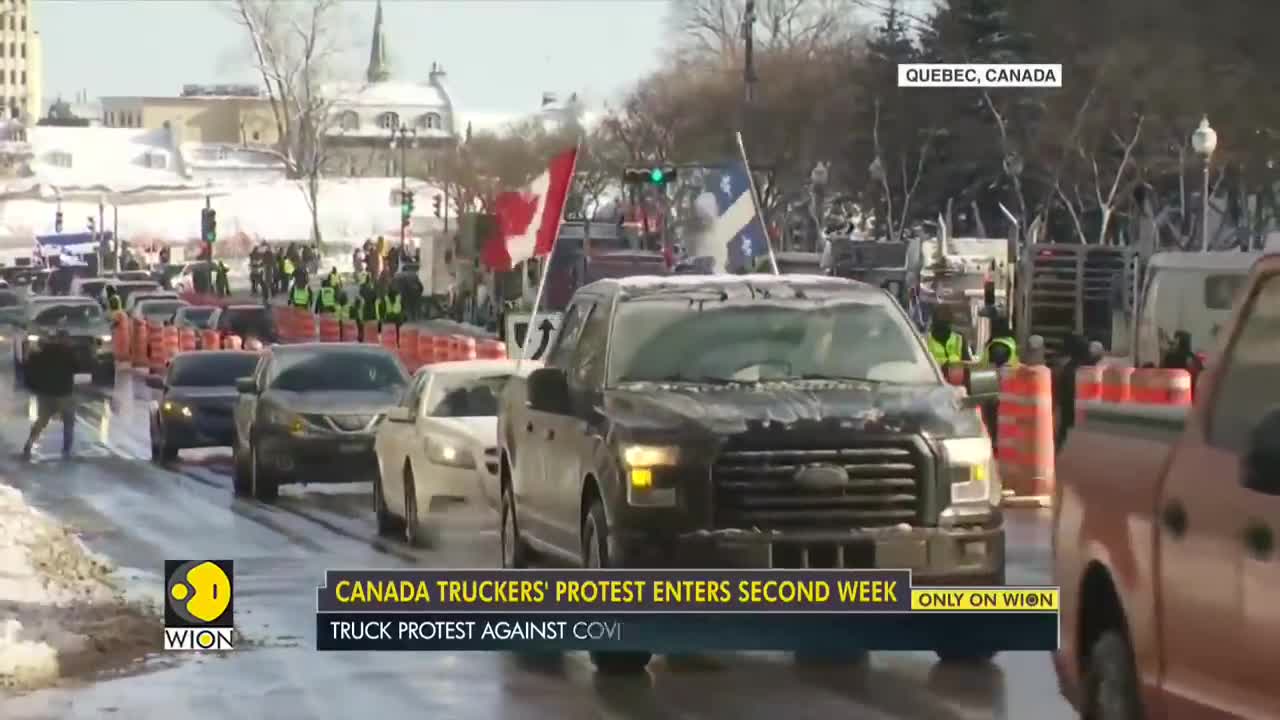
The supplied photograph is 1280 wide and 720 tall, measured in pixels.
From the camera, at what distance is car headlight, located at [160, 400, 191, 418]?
33.0 metres

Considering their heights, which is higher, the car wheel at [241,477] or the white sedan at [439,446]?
the white sedan at [439,446]

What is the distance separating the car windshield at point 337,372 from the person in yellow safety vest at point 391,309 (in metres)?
24.7

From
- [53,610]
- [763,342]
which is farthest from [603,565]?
[53,610]

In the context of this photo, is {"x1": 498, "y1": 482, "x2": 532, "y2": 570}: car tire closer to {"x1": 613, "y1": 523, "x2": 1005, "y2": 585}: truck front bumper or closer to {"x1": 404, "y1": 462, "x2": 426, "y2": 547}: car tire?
{"x1": 613, "y1": 523, "x2": 1005, "y2": 585}: truck front bumper

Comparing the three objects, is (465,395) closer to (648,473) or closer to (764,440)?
(648,473)

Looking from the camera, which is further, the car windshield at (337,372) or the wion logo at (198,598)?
the car windshield at (337,372)

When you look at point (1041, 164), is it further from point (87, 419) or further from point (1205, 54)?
point (87, 419)

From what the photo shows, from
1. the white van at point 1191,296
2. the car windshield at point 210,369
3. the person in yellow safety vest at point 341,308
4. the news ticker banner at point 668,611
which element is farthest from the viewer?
the person in yellow safety vest at point 341,308

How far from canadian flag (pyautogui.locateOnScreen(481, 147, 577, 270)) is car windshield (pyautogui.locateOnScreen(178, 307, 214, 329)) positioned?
33602mm

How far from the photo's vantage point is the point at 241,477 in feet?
88.0

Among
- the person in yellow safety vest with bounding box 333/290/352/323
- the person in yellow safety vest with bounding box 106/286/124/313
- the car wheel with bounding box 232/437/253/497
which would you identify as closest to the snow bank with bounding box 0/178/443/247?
the person in yellow safety vest with bounding box 106/286/124/313

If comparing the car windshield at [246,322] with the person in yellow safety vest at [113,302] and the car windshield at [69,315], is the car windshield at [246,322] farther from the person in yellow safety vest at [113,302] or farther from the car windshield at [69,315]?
the person in yellow safety vest at [113,302]

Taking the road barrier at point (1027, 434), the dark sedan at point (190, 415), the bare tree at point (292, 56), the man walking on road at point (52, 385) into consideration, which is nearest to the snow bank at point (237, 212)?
the bare tree at point (292, 56)

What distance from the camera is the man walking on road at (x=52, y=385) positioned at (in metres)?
34.2
